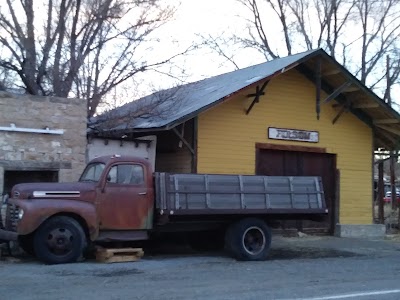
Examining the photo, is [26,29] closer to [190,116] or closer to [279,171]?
[190,116]

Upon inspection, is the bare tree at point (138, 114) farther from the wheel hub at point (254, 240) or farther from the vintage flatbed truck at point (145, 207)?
the wheel hub at point (254, 240)

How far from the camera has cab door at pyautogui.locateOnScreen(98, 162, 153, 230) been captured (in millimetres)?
12734

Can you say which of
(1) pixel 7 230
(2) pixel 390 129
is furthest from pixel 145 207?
(2) pixel 390 129

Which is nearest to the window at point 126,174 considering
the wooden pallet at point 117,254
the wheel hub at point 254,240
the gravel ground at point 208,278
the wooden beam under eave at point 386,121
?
the wooden pallet at point 117,254

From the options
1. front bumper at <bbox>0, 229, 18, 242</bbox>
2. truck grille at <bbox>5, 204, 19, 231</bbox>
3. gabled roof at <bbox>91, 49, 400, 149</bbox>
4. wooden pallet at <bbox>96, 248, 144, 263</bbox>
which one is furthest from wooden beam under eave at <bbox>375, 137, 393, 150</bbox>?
front bumper at <bbox>0, 229, 18, 242</bbox>

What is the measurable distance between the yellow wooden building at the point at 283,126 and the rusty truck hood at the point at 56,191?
3.84 meters

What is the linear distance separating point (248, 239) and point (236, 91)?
4.69 m

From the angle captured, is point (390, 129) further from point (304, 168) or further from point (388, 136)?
point (304, 168)

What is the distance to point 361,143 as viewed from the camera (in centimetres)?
2111

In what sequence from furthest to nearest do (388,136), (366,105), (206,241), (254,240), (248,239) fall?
(388,136), (366,105), (206,241), (254,240), (248,239)

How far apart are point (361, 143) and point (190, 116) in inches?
298

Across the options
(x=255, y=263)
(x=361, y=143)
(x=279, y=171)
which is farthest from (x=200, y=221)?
(x=361, y=143)

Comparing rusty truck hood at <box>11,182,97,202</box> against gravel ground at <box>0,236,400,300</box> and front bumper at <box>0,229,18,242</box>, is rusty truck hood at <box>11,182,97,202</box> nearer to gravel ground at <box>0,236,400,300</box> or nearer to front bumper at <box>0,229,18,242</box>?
front bumper at <box>0,229,18,242</box>

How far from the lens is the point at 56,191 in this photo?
489 inches
